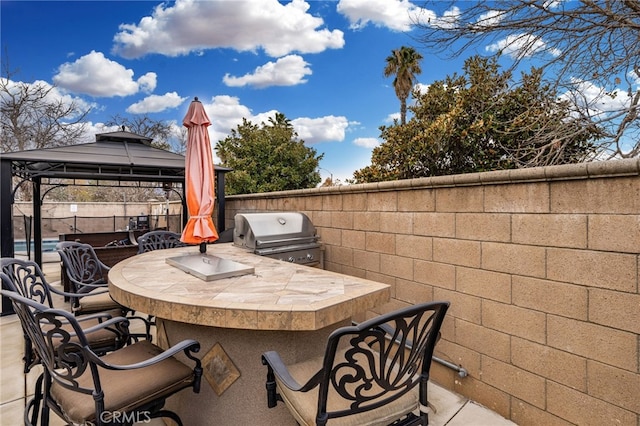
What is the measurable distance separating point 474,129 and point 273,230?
14.2ft

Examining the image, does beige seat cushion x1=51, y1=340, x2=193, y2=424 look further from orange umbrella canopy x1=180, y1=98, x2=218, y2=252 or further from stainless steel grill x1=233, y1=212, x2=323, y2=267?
stainless steel grill x1=233, y1=212, x2=323, y2=267

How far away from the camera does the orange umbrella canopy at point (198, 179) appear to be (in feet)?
9.77

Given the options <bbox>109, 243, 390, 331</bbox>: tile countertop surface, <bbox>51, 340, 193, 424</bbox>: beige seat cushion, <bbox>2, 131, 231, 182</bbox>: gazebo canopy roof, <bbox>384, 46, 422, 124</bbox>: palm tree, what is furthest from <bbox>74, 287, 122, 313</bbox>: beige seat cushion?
<bbox>384, 46, 422, 124</bbox>: palm tree

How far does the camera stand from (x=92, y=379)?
1.64 m

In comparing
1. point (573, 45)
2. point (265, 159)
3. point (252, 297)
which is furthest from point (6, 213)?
point (573, 45)

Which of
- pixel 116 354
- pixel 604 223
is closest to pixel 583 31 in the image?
pixel 604 223

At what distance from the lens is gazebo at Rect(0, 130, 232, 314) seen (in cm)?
487

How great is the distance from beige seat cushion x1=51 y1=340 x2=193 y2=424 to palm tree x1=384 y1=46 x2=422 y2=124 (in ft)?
48.1

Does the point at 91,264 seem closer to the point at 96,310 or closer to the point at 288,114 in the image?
the point at 96,310

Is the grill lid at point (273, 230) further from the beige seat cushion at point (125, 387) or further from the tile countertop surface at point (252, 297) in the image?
the beige seat cushion at point (125, 387)

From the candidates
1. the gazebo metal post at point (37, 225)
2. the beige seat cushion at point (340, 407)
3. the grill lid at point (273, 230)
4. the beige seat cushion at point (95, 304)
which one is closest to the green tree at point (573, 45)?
the grill lid at point (273, 230)

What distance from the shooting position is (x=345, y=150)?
13.5 meters

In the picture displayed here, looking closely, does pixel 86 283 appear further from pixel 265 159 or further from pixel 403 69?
pixel 403 69

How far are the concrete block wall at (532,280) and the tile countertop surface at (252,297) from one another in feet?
3.36
